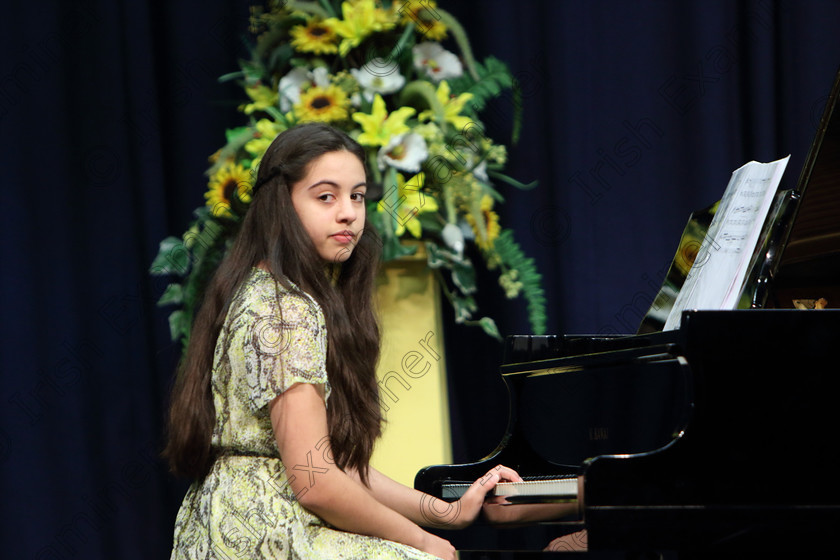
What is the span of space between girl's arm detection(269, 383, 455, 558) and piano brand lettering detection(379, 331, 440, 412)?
840 mm

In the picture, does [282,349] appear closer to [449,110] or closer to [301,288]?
[301,288]

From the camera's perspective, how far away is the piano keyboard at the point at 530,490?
1.48m

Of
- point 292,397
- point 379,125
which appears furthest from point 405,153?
point 292,397

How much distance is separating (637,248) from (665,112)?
0.46 metres

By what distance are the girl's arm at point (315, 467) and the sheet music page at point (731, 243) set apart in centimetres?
73

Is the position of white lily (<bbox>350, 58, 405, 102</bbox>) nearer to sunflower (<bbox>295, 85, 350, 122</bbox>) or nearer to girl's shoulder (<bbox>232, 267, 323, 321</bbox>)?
sunflower (<bbox>295, 85, 350, 122</bbox>)

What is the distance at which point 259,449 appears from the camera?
1583 millimetres

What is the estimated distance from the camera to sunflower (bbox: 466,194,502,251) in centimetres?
246

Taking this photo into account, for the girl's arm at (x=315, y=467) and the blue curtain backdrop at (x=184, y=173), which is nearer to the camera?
the girl's arm at (x=315, y=467)

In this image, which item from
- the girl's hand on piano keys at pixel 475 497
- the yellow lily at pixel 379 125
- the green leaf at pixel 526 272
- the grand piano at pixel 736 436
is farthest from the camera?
the green leaf at pixel 526 272

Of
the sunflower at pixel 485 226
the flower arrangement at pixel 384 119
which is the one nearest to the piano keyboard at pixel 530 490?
the flower arrangement at pixel 384 119

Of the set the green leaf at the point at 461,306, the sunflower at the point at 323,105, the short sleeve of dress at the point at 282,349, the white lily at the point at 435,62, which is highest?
the white lily at the point at 435,62

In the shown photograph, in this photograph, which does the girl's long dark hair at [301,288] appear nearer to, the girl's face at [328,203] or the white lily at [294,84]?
the girl's face at [328,203]

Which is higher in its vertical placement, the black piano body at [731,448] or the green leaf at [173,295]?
the green leaf at [173,295]
